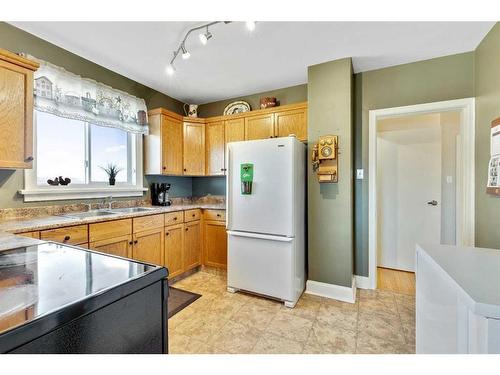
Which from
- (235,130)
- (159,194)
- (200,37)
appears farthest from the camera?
(235,130)

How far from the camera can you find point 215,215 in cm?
305

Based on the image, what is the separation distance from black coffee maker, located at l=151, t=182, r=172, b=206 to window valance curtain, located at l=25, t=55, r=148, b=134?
71 centimetres

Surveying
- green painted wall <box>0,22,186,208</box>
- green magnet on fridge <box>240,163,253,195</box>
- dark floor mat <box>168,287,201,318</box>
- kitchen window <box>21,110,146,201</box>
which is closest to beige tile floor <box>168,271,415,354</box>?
dark floor mat <box>168,287,201,318</box>

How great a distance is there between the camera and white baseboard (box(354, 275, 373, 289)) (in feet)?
8.57

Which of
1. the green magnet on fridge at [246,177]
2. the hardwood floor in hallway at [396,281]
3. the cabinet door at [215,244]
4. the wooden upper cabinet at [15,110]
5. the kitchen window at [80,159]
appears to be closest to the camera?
the wooden upper cabinet at [15,110]

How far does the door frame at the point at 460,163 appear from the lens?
7.26ft

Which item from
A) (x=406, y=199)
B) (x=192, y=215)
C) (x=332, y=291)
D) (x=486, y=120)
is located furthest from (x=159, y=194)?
(x=486, y=120)

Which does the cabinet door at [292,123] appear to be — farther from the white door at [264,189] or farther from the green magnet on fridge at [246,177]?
the green magnet on fridge at [246,177]

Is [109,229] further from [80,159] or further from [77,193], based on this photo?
[80,159]

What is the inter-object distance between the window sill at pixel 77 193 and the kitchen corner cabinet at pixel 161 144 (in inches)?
12.9

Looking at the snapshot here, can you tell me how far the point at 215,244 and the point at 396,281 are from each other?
2.21 m

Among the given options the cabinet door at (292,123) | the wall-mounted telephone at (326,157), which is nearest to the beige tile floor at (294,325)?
the wall-mounted telephone at (326,157)

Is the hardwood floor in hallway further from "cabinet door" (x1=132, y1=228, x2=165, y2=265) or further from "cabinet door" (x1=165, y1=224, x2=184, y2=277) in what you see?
"cabinet door" (x1=132, y1=228, x2=165, y2=265)
